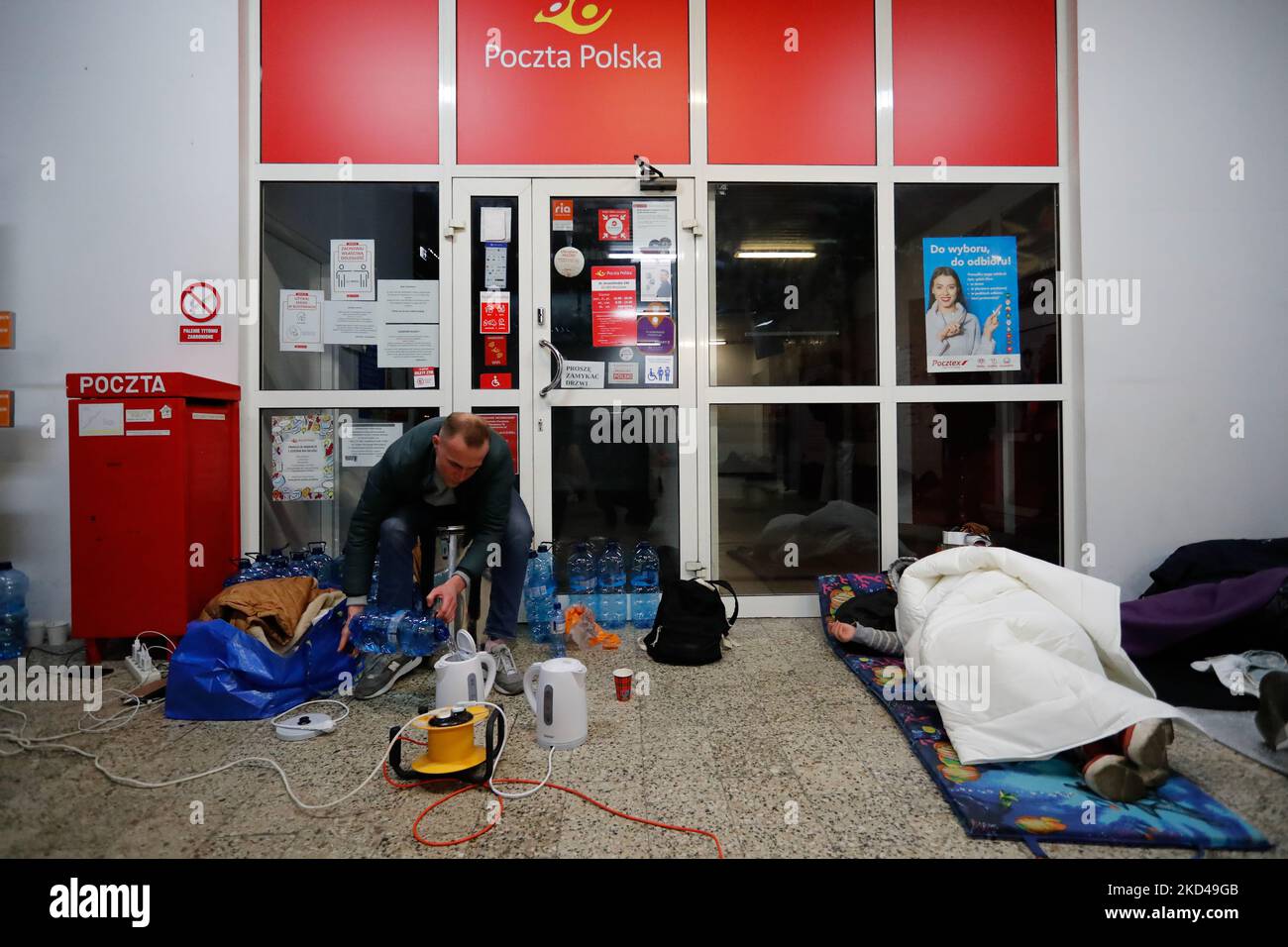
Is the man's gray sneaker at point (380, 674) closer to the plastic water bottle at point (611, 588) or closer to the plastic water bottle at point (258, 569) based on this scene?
the plastic water bottle at point (258, 569)

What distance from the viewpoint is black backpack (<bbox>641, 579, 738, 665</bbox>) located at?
7.84 feet

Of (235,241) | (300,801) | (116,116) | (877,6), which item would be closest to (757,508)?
(300,801)

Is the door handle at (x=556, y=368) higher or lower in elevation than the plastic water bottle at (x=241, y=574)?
higher

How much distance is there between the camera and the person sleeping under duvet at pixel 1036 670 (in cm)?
138

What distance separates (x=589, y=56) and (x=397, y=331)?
5.39 ft

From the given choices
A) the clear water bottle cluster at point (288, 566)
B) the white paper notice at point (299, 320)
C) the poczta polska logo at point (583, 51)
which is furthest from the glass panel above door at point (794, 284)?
the clear water bottle cluster at point (288, 566)

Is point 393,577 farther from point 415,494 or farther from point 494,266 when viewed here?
point 494,266

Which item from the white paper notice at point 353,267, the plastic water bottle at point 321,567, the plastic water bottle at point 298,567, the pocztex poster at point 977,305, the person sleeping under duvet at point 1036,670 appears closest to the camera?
the person sleeping under duvet at point 1036,670

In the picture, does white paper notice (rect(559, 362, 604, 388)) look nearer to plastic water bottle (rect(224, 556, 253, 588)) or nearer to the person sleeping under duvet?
plastic water bottle (rect(224, 556, 253, 588))

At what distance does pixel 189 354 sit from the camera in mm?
2801

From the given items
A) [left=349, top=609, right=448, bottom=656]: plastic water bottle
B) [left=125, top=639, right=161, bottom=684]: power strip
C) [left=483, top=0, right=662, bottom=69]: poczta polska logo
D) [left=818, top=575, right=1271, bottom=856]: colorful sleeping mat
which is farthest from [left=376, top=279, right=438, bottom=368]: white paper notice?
[left=818, top=575, right=1271, bottom=856]: colorful sleeping mat

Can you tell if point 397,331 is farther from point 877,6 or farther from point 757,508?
point 877,6

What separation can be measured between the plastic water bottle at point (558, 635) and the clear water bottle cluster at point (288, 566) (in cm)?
95

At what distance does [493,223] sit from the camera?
9.58 feet
